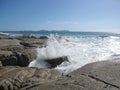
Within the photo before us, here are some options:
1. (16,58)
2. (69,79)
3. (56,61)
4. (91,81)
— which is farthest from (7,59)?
(91,81)

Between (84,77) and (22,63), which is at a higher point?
(84,77)

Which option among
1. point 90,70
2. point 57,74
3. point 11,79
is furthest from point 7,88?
point 90,70

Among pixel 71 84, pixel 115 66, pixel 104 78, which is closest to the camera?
pixel 71 84

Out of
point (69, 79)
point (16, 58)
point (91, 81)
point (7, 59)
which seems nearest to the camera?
point (91, 81)

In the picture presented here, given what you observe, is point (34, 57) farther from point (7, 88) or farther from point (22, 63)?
point (7, 88)

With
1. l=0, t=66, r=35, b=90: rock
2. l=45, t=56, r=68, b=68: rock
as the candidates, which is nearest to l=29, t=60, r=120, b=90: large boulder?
l=0, t=66, r=35, b=90: rock

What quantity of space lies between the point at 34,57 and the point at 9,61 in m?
1.44

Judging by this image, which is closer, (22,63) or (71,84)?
(71,84)

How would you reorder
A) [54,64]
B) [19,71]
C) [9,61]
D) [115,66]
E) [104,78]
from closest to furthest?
[104,78], [115,66], [19,71], [9,61], [54,64]

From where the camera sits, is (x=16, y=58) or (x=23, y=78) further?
(x=16, y=58)

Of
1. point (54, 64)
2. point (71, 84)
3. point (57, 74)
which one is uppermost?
point (71, 84)

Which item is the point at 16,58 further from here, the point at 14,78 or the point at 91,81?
the point at 91,81

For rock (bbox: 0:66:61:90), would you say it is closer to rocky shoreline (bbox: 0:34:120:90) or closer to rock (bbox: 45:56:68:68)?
rocky shoreline (bbox: 0:34:120:90)

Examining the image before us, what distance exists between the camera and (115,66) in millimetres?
4523
